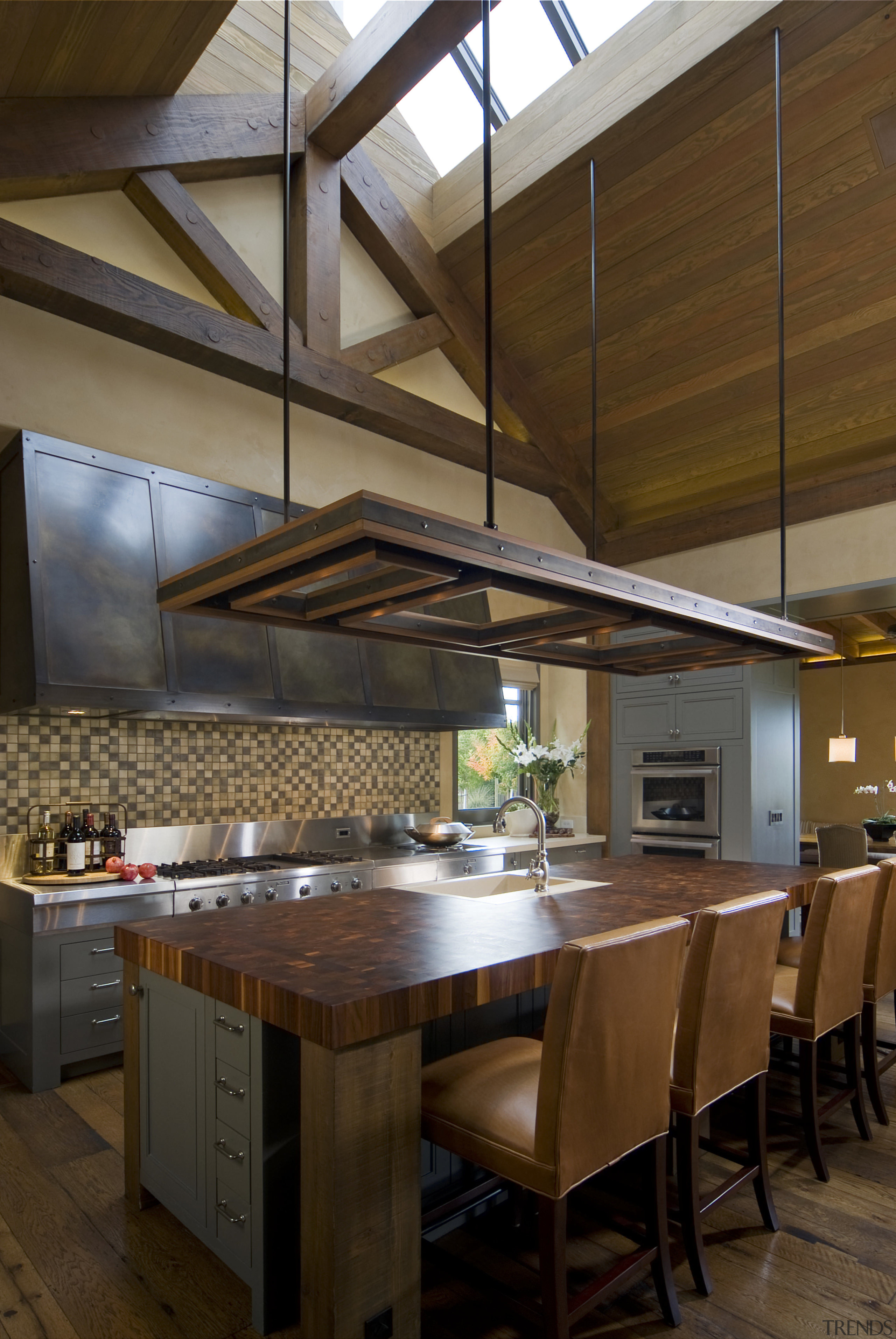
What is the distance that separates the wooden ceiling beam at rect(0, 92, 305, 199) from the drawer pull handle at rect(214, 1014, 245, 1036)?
136 inches

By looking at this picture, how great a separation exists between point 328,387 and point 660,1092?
394cm

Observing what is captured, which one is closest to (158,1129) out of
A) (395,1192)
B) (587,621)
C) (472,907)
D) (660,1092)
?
(395,1192)

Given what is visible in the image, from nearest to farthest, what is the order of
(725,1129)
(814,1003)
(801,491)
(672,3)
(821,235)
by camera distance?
(814,1003), (725,1129), (672,3), (821,235), (801,491)

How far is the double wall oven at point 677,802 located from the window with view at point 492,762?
1.03 m

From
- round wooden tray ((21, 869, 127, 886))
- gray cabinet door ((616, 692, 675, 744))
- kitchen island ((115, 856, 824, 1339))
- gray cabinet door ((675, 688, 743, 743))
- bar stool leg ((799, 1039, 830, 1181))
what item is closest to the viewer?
kitchen island ((115, 856, 824, 1339))

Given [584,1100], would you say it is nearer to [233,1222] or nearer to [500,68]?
[233,1222]

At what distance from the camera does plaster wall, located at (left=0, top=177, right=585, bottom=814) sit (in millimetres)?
3787

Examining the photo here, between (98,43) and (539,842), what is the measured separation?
368 centimetres

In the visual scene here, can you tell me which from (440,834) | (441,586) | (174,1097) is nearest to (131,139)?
(441,586)

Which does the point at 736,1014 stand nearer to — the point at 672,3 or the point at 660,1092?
the point at 660,1092

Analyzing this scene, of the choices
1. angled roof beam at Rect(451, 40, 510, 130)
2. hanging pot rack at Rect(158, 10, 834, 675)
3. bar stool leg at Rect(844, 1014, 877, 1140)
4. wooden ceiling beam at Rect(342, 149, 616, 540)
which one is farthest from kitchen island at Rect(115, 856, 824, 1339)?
angled roof beam at Rect(451, 40, 510, 130)

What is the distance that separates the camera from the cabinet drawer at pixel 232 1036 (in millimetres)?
1873

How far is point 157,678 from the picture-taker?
12.5 feet

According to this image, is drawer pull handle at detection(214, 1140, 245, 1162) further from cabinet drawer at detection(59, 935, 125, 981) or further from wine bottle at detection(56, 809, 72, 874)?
wine bottle at detection(56, 809, 72, 874)
